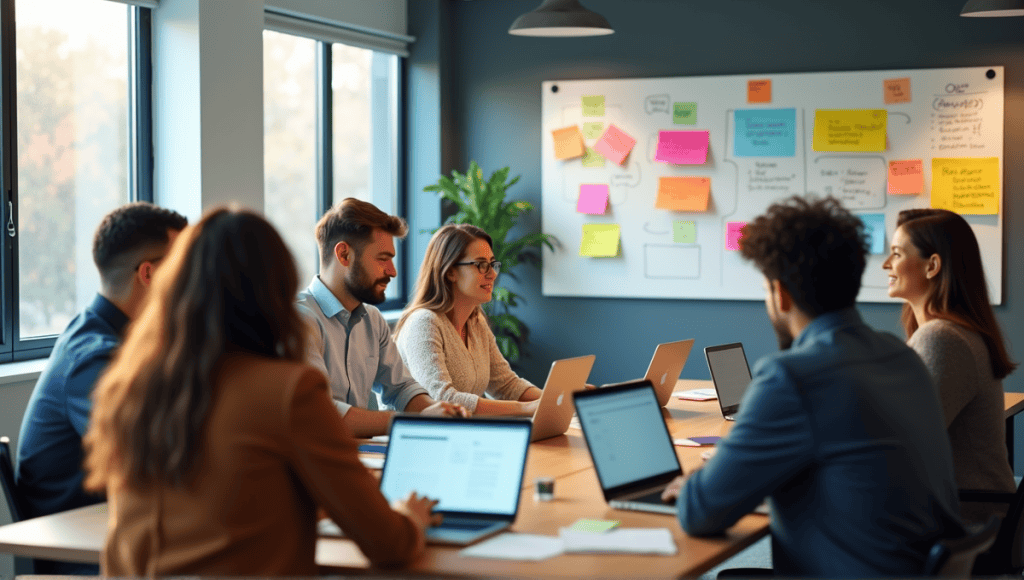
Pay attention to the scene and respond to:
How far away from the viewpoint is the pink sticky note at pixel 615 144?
18.7 feet

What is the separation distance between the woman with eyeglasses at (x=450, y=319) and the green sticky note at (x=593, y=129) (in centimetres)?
216

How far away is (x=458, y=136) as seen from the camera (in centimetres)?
614

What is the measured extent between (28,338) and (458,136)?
9.38 feet

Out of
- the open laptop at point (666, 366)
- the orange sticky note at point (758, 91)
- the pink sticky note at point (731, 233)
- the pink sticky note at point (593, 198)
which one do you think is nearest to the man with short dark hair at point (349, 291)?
the open laptop at point (666, 366)

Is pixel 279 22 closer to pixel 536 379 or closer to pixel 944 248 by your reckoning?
pixel 536 379

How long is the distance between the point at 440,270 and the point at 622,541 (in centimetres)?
190

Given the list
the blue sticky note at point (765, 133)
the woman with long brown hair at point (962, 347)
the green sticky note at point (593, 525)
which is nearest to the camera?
the green sticky note at point (593, 525)

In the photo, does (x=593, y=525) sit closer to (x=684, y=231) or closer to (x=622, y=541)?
(x=622, y=541)

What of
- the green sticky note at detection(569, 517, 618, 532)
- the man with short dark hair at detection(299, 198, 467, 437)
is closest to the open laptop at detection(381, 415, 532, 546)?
the green sticky note at detection(569, 517, 618, 532)

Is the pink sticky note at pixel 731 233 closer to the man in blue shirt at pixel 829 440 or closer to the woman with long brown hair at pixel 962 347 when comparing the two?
the woman with long brown hair at pixel 962 347

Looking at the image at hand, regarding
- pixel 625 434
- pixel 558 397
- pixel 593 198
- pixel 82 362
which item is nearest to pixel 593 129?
pixel 593 198

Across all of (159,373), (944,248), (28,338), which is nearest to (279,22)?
(28,338)

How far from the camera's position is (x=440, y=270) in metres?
3.69

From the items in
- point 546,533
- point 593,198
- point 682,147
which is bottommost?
point 546,533
